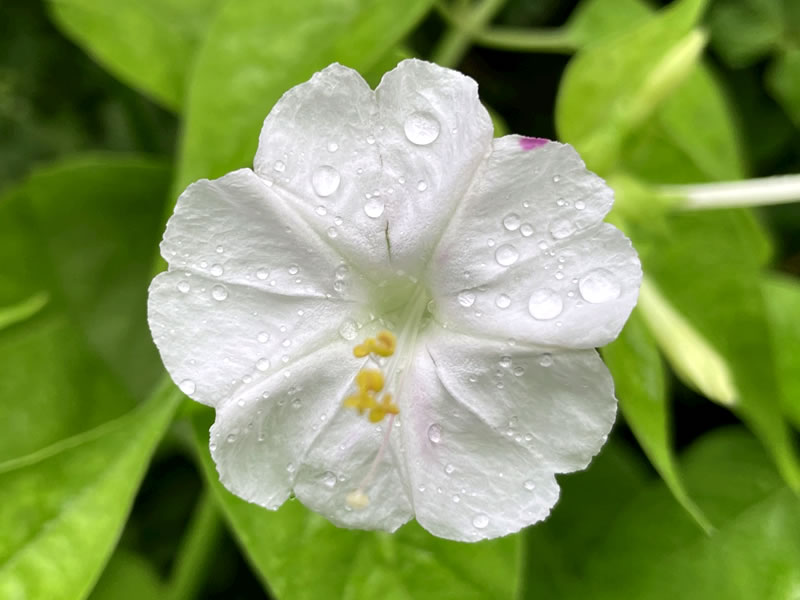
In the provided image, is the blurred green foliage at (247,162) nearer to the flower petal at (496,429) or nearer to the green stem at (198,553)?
the green stem at (198,553)

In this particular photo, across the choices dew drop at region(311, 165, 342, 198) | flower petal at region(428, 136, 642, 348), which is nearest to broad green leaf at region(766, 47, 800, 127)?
flower petal at region(428, 136, 642, 348)

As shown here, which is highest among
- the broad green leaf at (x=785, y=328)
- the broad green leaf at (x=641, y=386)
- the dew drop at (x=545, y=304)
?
the dew drop at (x=545, y=304)

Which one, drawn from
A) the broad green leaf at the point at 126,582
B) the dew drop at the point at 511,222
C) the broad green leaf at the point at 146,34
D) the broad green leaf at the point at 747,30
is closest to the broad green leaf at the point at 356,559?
the broad green leaf at the point at 126,582

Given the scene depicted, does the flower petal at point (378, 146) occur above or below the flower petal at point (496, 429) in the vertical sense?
above

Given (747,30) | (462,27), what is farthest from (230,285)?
(747,30)

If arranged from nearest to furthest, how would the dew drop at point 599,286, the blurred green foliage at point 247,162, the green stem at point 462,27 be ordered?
the dew drop at point 599,286, the blurred green foliage at point 247,162, the green stem at point 462,27

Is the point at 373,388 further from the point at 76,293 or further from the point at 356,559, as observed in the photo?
the point at 76,293

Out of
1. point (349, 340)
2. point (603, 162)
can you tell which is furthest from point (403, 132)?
point (603, 162)
